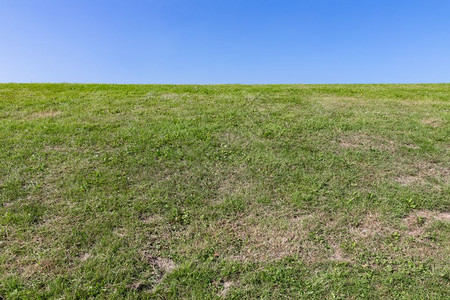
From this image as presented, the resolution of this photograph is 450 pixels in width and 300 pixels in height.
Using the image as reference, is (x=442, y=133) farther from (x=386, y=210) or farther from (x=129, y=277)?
(x=129, y=277)

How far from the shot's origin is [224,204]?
5.06 m

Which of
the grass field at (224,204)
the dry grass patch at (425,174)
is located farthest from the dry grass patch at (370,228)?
the dry grass patch at (425,174)

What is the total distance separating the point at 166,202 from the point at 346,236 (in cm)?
292

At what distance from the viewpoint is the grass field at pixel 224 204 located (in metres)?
3.78

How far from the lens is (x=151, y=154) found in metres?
6.60

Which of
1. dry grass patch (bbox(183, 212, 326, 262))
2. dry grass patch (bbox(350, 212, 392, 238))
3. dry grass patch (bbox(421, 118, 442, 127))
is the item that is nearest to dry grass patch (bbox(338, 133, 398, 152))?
dry grass patch (bbox(421, 118, 442, 127))

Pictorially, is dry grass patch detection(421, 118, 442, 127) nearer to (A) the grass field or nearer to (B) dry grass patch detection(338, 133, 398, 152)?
(A) the grass field

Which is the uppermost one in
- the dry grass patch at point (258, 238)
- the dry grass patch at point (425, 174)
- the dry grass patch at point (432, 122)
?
the dry grass patch at point (432, 122)

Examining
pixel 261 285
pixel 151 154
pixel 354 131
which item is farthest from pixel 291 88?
pixel 261 285

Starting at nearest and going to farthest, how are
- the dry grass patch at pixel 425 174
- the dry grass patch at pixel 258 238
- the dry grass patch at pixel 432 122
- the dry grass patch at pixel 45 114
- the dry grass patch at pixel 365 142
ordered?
the dry grass patch at pixel 258 238, the dry grass patch at pixel 425 174, the dry grass patch at pixel 365 142, the dry grass patch at pixel 432 122, the dry grass patch at pixel 45 114

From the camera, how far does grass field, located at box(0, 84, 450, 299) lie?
3775 millimetres

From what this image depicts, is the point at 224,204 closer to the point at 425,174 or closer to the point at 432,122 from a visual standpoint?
the point at 425,174

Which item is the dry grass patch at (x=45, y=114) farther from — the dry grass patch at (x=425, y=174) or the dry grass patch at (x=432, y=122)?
the dry grass patch at (x=432, y=122)

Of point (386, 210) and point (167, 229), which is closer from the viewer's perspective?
point (167, 229)
